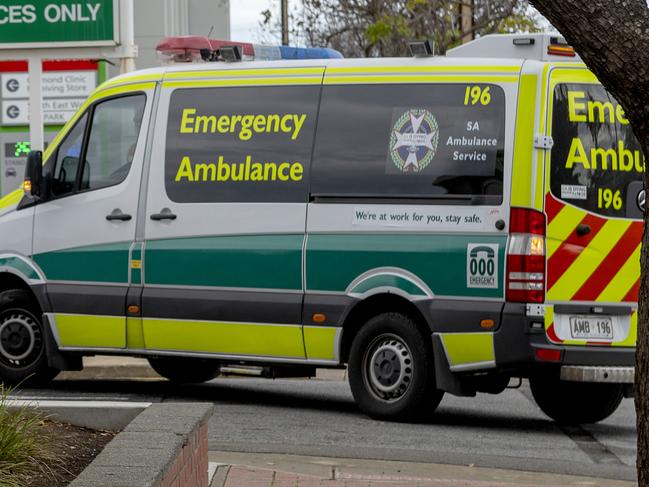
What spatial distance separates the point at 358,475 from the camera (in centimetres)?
811

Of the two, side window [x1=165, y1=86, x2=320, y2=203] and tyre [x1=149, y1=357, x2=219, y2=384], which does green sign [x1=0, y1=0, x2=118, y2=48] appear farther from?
side window [x1=165, y1=86, x2=320, y2=203]

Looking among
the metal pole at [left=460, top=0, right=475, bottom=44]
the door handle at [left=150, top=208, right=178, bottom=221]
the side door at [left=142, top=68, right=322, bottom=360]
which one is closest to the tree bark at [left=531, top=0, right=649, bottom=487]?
the side door at [left=142, top=68, right=322, bottom=360]

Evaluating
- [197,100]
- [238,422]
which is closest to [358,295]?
[238,422]

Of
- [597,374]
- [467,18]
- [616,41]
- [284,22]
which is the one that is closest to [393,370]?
[597,374]

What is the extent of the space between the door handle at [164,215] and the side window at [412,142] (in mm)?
1196

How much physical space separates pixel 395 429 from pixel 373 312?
90 cm

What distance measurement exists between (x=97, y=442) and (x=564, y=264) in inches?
164

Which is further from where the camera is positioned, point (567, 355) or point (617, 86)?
point (567, 355)

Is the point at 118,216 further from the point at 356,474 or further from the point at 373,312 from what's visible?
the point at 356,474

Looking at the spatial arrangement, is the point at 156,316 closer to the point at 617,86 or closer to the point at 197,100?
the point at 197,100

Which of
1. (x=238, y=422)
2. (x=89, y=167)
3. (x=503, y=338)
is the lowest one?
(x=238, y=422)

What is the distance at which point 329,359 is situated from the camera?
34.8ft

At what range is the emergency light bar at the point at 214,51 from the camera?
461 inches

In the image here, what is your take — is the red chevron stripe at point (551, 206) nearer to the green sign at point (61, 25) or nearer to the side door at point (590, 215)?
the side door at point (590, 215)
